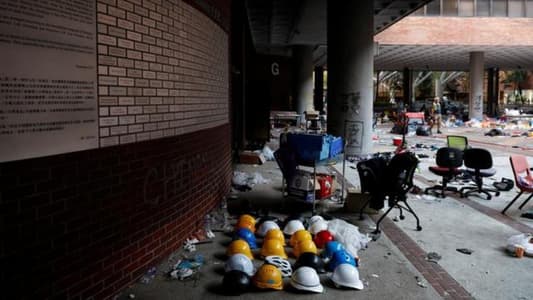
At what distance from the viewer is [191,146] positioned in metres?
6.18

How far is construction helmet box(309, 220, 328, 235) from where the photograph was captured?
6.38 metres

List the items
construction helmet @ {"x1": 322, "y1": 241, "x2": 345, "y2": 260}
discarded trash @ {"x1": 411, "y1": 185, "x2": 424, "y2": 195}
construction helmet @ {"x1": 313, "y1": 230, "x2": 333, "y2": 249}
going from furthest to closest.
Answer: discarded trash @ {"x1": 411, "y1": 185, "x2": 424, "y2": 195} → construction helmet @ {"x1": 313, "y1": 230, "x2": 333, "y2": 249} → construction helmet @ {"x1": 322, "y1": 241, "x2": 345, "y2": 260}

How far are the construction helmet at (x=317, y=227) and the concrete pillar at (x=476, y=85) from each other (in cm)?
3243

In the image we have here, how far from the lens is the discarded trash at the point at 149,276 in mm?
4801

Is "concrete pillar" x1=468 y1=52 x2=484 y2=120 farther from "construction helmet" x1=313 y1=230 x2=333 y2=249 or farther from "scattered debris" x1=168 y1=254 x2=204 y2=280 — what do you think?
"scattered debris" x1=168 y1=254 x2=204 y2=280

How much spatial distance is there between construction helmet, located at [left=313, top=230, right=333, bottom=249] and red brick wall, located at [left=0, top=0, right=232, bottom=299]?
5.32 feet

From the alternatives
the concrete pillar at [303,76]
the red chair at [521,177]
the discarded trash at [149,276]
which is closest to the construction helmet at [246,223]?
the discarded trash at [149,276]

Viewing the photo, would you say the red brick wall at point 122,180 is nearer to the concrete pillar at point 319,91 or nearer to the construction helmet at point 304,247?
the construction helmet at point 304,247

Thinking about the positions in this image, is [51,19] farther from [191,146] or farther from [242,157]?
[242,157]

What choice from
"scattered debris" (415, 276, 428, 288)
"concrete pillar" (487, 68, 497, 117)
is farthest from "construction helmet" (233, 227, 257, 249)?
"concrete pillar" (487, 68, 497, 117)

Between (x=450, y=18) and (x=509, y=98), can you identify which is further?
(x=509, y=98)

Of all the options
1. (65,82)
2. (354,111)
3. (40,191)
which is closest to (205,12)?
(65,82)

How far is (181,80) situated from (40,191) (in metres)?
2.79

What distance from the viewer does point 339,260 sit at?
16.9 ft
